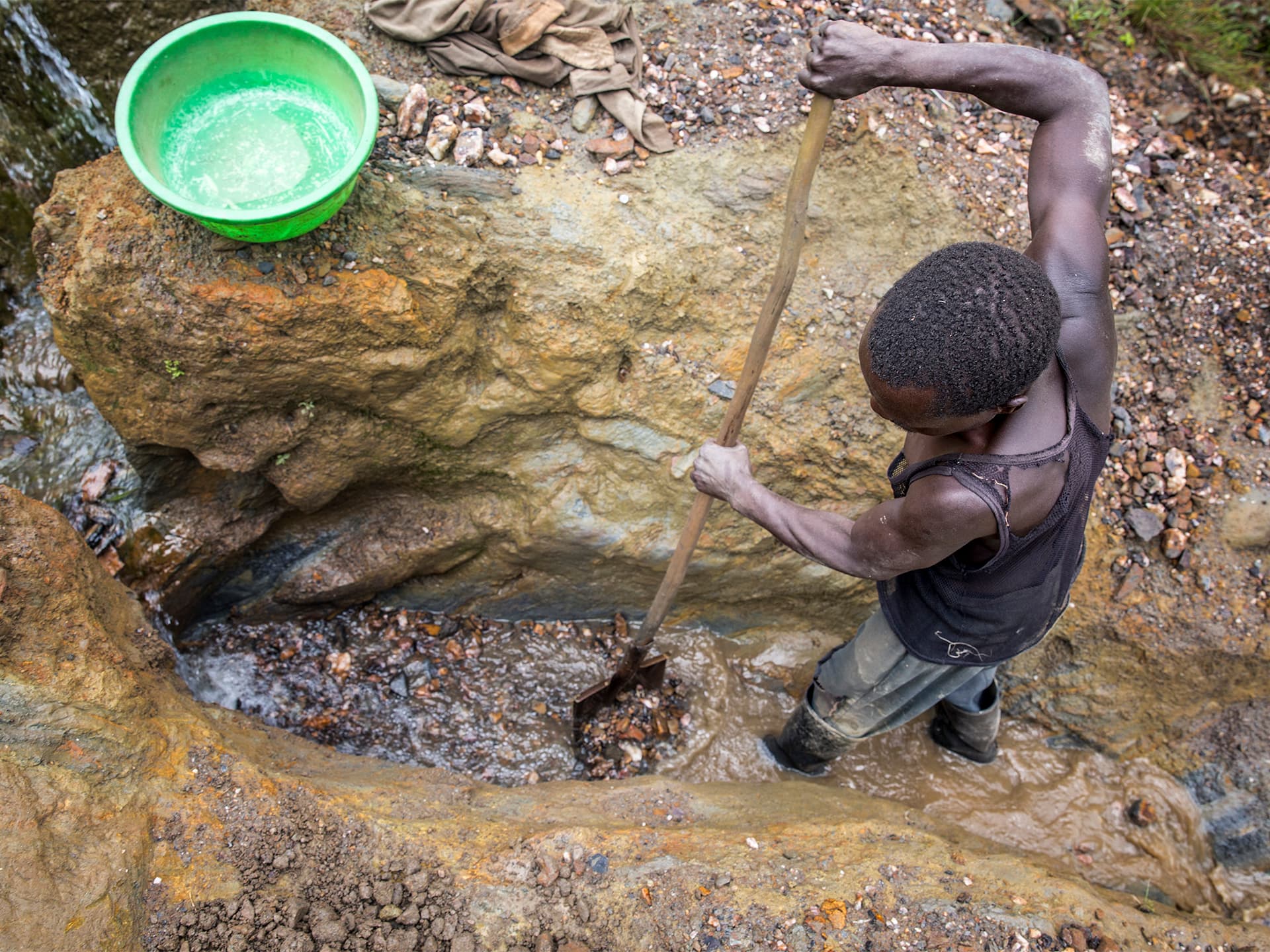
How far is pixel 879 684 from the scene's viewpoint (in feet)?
8.47

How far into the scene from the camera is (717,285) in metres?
2.95

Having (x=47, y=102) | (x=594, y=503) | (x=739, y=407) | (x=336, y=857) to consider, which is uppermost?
(x=47, y=102)

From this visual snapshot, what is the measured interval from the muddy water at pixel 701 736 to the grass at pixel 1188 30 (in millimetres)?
3054

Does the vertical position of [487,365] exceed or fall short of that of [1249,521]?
it exceeds it

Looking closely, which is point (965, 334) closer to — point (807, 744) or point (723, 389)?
point (723, 389)

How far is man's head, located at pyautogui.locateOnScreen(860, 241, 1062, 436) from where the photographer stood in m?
1.53

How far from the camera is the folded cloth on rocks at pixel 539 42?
2.82 m

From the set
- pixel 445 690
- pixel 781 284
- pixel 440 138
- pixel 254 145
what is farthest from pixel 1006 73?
pixel 445 690

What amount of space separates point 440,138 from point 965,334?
1.96m

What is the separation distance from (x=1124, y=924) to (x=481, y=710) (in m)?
2.23

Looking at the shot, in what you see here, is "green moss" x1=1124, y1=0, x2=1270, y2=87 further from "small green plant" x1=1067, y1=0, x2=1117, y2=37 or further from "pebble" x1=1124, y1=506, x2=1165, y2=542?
"pebble" x1=1124, y1=506, x2=1165, y2=542

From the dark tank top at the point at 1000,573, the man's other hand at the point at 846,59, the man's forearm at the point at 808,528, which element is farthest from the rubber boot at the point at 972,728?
the man's other hand at the point at 846,59

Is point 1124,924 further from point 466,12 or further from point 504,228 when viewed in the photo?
point 466,12

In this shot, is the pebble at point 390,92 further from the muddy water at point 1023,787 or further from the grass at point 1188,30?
the grass at point 1188,30
